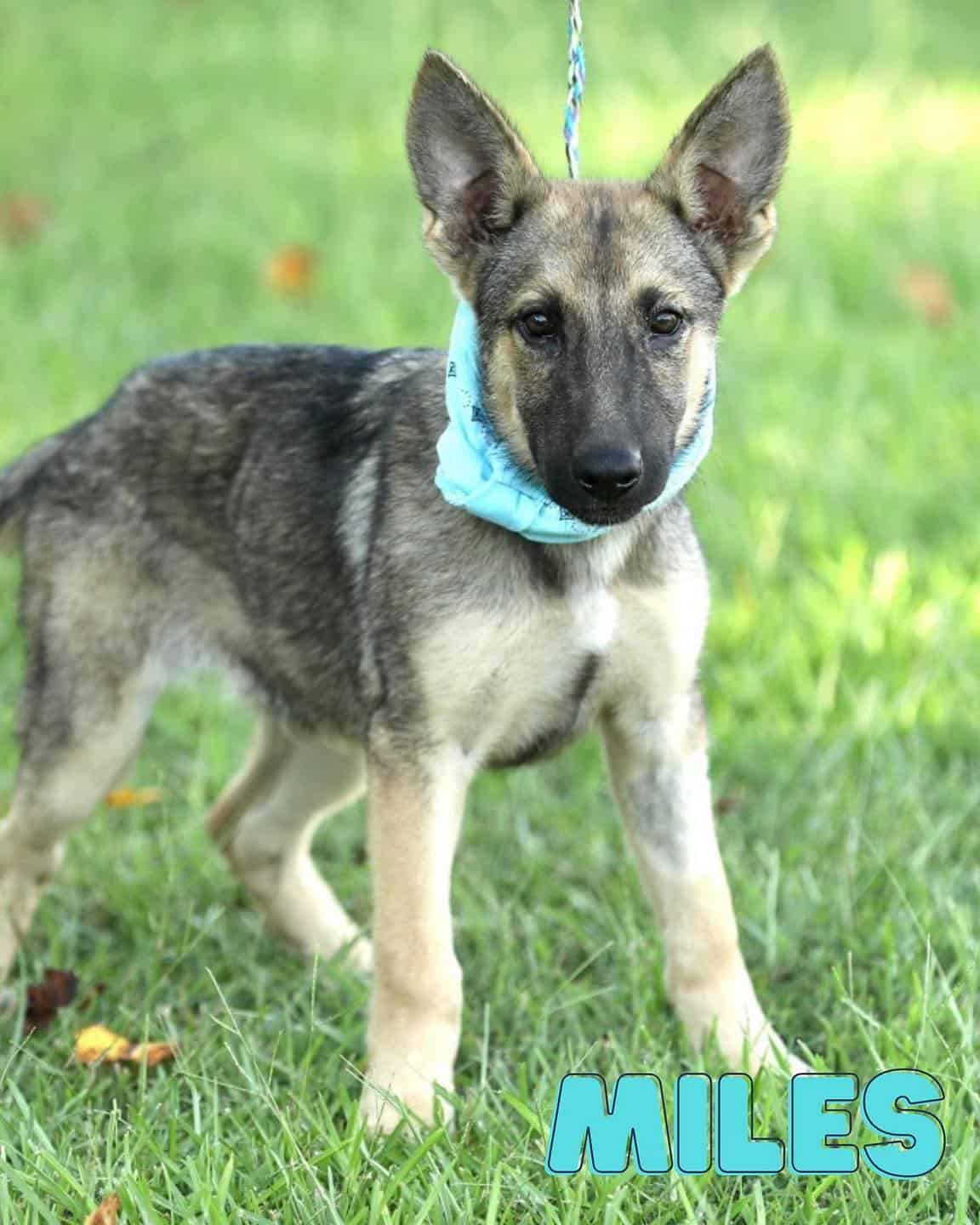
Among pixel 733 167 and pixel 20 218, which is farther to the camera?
pixel 20 218

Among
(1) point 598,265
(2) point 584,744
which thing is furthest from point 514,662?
(2) point 584,744

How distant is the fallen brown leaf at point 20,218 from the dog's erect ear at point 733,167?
6.60m

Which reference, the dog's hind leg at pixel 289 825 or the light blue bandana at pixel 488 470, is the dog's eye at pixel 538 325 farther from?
the dog's hind leg at pixel 289 825

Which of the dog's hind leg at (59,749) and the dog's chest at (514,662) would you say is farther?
the dog's hind leg at (59,749)

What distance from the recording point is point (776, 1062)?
3.81 metres

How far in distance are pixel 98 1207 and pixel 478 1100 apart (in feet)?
2.65

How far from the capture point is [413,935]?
382 centimetres

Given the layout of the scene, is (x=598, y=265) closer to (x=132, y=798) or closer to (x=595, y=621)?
(x=595, y=621)

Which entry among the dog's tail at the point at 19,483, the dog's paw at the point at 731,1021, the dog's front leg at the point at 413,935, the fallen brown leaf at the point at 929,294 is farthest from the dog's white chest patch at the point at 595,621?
the fallen brown leaf at the point at 929,294

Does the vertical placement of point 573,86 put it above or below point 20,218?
above

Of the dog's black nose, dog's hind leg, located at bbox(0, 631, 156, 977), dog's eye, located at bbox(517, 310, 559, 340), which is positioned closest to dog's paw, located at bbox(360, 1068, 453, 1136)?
dog's hind leg, located at bbox(0, 631, 156, 977)

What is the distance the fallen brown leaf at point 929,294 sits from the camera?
28.4 feet

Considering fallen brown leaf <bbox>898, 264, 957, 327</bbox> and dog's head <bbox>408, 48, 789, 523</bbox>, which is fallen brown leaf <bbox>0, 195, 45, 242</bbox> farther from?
dog's head <bbox>408, 48, 789, 523</bbox>

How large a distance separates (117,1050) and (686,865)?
1.32m
